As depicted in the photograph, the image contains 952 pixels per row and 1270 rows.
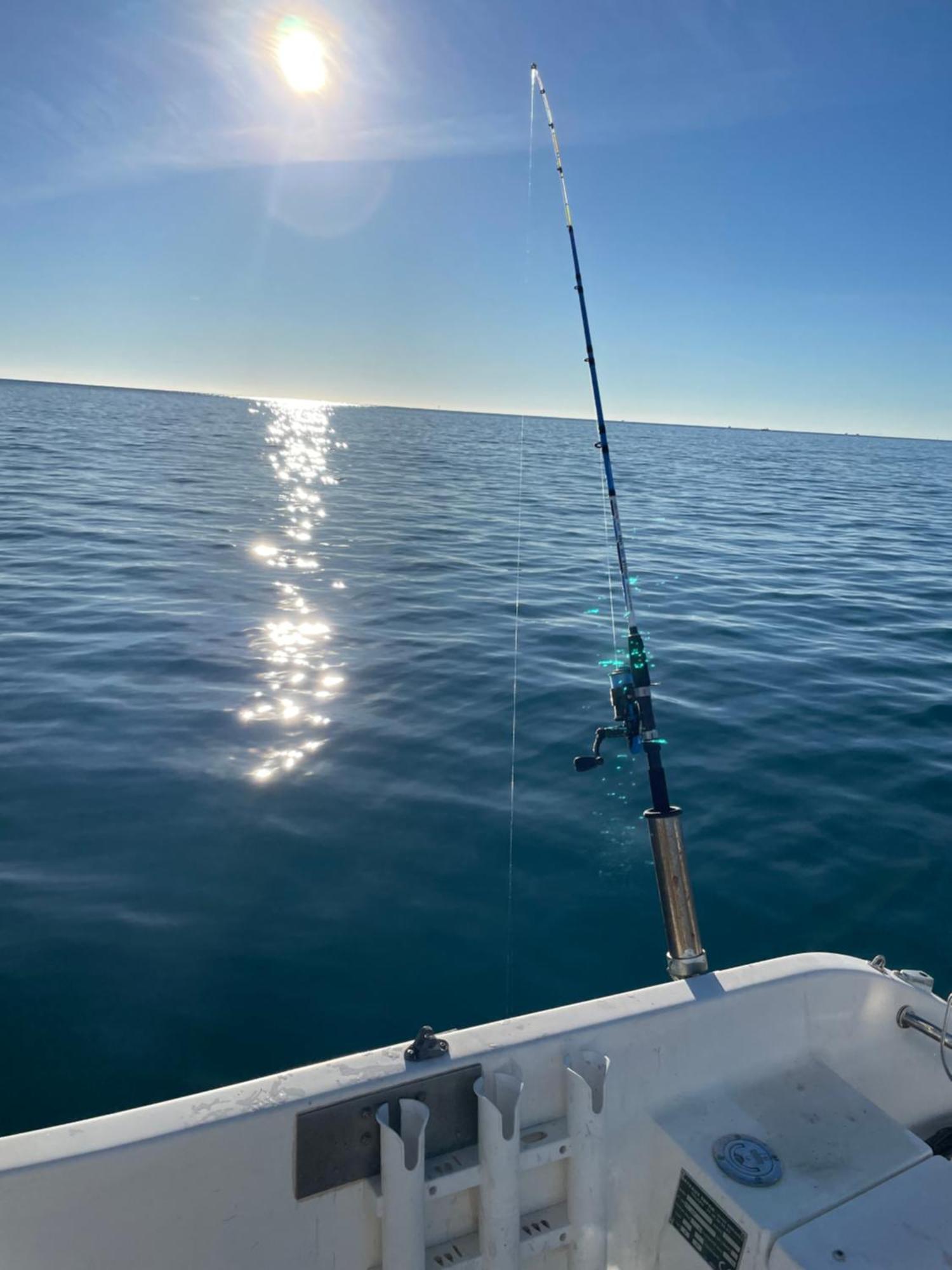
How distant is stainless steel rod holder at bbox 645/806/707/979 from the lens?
2.77 m

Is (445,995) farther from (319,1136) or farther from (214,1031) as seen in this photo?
(319,1136)

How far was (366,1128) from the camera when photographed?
7.11 feet

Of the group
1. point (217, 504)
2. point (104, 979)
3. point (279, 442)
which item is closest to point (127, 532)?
point (217, 504)

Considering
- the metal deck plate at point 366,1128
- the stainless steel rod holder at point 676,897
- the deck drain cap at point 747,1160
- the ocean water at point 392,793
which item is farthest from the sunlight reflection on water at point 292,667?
the deck drain cap at point 747,1160

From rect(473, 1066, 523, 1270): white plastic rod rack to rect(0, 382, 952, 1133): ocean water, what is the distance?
1.47 m

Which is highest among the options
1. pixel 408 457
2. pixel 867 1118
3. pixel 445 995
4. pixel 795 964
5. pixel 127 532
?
pixel 408 457

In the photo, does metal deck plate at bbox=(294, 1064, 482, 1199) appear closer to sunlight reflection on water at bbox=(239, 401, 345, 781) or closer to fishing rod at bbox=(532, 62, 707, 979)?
fishing rod at bbox=(532, 62, 707, 979)

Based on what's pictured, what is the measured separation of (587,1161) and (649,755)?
142 cm

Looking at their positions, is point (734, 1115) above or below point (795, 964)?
below

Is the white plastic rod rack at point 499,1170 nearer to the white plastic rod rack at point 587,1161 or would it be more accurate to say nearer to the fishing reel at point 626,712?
the white plastic rod rack at point 587,1161

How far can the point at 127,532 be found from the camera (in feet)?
45.2

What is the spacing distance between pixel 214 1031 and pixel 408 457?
33.2 metres

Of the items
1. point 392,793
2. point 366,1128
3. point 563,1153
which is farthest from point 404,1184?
point 392,793

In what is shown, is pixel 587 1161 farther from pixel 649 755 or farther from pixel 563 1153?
pixel 649 755
